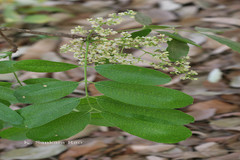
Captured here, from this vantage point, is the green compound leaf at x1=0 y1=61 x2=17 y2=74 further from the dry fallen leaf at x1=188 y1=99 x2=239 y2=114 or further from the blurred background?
the dry fallen leaf at x1=188 y1=99 x2=239 y2=114

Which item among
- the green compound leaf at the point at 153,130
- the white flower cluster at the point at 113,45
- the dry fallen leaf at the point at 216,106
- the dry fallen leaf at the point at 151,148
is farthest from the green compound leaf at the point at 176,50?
the dry fallen leaf at the point at 216,106

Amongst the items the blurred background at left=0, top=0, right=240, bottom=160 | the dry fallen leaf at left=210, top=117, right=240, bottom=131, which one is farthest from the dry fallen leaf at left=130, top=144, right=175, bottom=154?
the dry fallen leaf at left=210, top=117, right=240, bottom=131

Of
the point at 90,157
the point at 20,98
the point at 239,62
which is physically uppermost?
the point at 20,98

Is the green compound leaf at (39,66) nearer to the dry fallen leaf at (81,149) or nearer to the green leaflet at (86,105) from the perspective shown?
the green leaflet at (86,105)

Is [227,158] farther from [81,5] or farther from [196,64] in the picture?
[81,5]

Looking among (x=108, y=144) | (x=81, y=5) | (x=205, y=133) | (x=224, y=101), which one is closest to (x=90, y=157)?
(x=108, y=144)

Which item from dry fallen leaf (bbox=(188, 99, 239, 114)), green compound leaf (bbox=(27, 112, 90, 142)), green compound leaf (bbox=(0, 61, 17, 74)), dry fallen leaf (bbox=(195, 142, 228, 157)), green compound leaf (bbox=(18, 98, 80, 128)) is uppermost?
green compound leaf (bbox=(0, 61, 17, 74))
